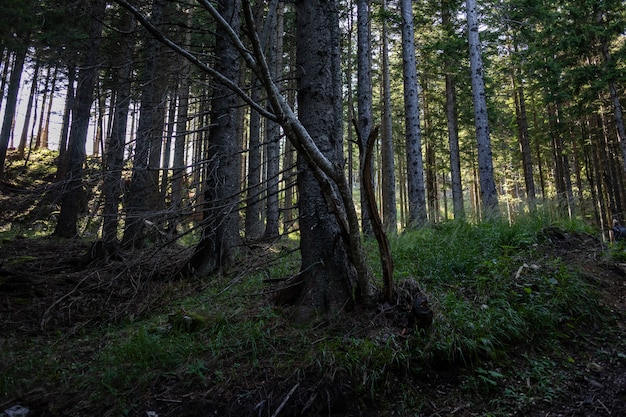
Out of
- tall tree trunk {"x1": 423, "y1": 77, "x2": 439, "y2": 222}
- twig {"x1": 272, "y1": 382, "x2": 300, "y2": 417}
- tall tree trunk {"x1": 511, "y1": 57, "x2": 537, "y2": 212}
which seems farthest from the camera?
tall tree trunk {"x1": 423, "y1": 77, "x2": 439, "y2": 222}

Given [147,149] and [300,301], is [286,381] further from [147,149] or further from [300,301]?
[147,149]

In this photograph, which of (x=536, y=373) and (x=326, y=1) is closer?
(x=536, y=373)

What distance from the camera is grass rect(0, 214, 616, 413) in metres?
2.76

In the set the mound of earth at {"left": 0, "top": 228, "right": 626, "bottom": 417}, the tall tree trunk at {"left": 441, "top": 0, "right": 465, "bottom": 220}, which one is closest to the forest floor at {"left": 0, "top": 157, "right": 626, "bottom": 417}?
the mound of earth at {"left": 0, "top": 228, "right": 626, "bottom": 417}

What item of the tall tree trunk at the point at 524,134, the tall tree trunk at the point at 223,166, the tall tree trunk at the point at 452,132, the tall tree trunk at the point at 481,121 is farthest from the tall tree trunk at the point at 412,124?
the tall tree trunk at the point at 524,134

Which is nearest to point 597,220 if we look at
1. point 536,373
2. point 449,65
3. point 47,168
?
point 449,65

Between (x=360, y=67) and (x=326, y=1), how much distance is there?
22.4ft

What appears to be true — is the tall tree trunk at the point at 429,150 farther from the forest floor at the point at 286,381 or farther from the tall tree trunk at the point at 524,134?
the forest floor at the point at 286,381

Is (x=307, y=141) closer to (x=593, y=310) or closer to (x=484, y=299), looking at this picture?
(x=484, y=299)

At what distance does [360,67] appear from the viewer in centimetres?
1018

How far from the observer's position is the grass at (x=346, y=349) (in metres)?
2.76

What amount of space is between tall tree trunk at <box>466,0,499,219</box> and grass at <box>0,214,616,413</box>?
662cm

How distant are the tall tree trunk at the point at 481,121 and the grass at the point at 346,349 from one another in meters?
6.62

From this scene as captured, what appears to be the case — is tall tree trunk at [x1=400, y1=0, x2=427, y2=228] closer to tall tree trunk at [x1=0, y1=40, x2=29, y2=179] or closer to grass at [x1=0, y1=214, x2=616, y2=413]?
grass at [x1=0, y1=214, x2=616, y2=413]
